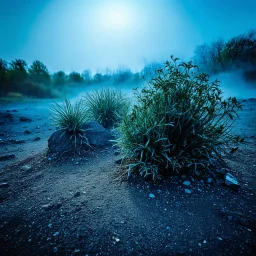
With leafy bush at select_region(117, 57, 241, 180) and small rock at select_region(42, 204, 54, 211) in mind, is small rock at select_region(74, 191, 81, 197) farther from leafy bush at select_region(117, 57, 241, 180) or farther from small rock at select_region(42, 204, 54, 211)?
leafy bush at select_region(117, 57, 241, 180)

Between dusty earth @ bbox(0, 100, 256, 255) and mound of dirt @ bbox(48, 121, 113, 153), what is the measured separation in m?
0.90

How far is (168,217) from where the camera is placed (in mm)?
1479

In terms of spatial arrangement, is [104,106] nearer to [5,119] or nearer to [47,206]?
[47,206]

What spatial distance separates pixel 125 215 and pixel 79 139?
7.66ft

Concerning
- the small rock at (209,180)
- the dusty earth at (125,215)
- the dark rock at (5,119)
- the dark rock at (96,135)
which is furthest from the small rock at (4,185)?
the dark rock at (5,119)

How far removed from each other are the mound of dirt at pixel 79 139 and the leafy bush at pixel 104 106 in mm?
1206

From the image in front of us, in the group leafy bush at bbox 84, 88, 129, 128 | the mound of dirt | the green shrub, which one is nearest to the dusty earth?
the mound of dirt

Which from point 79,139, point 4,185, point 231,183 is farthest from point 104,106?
point 231,183

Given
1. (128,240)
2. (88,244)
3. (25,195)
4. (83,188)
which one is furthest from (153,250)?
(25,195)

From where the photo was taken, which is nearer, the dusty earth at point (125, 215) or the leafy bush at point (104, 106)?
the dusty earth at point (125, 215)

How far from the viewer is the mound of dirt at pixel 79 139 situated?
328cm

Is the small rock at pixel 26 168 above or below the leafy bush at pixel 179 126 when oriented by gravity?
below

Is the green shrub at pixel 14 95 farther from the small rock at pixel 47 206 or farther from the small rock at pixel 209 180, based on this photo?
the small rock at pixel 209 180

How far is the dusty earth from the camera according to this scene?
124 cm
